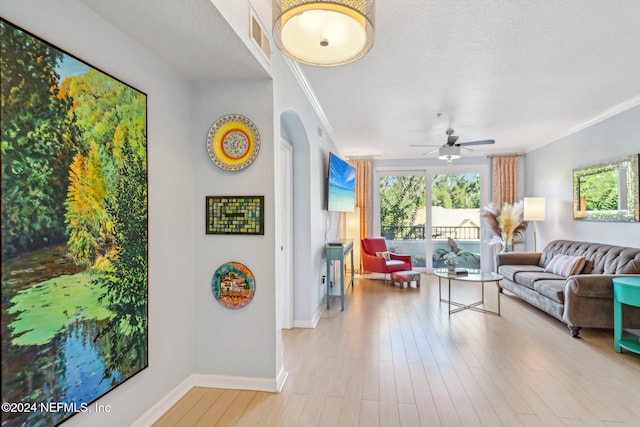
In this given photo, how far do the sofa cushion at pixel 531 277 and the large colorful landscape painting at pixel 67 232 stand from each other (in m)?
4.34

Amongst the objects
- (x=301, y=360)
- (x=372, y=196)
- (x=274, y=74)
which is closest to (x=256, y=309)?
(x=301, y=360)

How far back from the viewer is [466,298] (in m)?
4.79

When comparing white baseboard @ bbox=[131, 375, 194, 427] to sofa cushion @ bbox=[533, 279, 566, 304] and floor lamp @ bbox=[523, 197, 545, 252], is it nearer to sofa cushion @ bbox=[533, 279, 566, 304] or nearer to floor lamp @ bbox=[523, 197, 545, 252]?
sofa cushion @ bbox=[533, 279, 566, 304]

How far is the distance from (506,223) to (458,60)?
14.0ft

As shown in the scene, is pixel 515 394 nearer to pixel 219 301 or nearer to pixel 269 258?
pixel 269 258

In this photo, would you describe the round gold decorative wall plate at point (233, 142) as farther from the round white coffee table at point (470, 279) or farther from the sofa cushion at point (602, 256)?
the sofa cushion at point (602, 256)

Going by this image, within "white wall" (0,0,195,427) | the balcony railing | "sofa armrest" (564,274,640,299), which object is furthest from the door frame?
"white wall" (0,0,195,427)

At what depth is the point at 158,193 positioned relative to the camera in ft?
6.68

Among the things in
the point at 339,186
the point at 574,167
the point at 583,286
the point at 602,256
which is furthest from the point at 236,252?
the point at 574,167

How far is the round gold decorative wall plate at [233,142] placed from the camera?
2.34m

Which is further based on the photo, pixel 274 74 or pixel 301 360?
pixel 301 360

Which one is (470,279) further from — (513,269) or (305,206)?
(305,206)

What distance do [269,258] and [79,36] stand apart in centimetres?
161

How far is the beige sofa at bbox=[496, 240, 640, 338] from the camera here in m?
3.23
